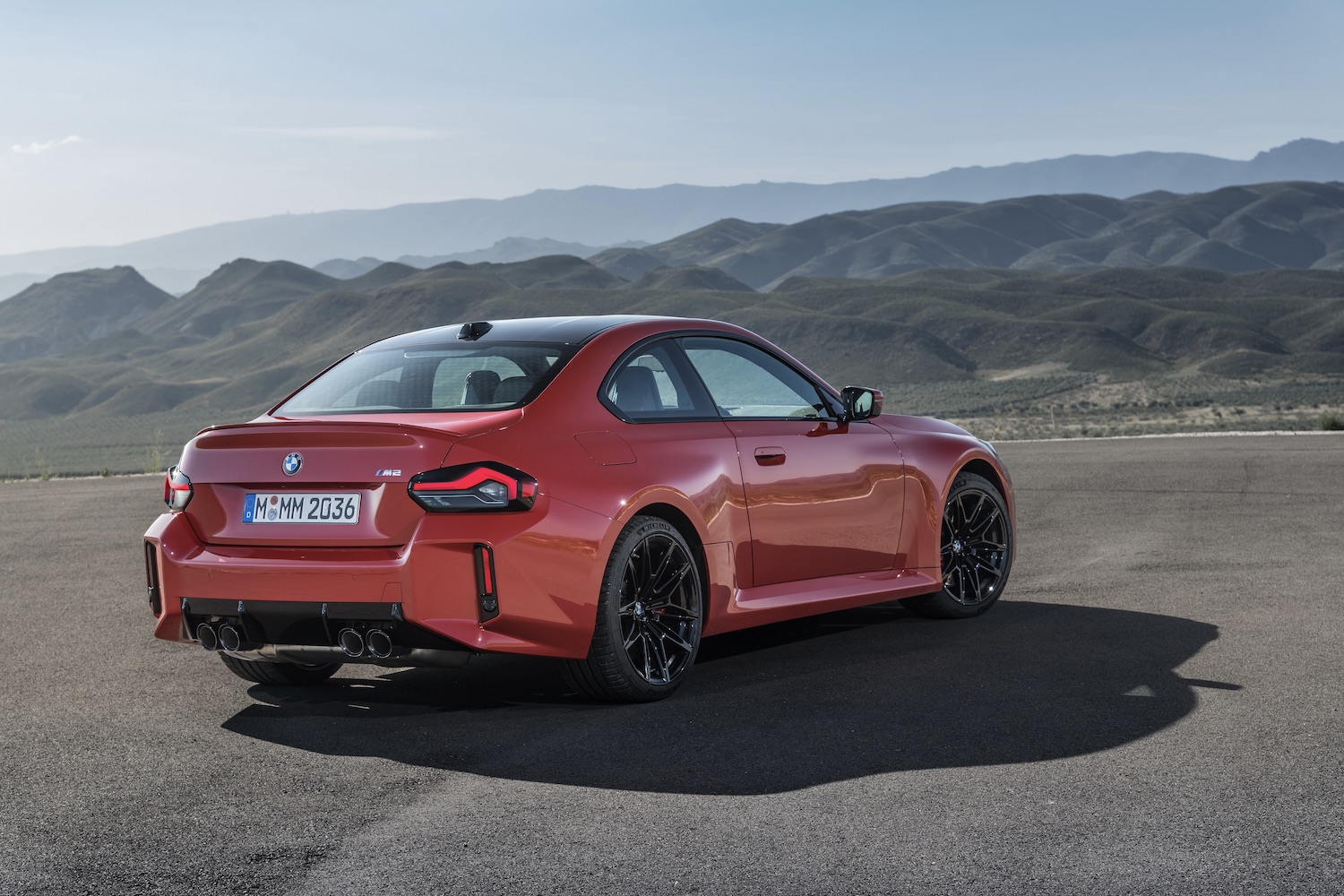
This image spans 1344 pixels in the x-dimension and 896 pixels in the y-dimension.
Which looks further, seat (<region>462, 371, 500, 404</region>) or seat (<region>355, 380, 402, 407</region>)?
seat (<region>355, 380, 402, 407</region>)

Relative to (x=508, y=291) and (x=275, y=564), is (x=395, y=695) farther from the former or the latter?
(x=508, y=291)

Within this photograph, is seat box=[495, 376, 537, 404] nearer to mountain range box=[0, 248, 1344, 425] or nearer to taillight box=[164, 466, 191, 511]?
taillight box=[164, 466, 191, 511]

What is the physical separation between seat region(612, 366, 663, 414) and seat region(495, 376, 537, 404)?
385 mm

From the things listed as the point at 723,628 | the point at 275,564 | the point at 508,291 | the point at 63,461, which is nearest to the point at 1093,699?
the point at 723,628

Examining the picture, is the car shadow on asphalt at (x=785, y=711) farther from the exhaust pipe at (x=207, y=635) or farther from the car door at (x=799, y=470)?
the car door at (x=799, y=470)

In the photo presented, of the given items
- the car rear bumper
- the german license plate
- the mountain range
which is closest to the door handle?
the car rear bumper

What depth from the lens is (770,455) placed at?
659cm

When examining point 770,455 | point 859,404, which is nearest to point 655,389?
point 770,455

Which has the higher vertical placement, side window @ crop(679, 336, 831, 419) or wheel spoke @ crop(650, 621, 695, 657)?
side window @ crop(679, 336, 831, 419)

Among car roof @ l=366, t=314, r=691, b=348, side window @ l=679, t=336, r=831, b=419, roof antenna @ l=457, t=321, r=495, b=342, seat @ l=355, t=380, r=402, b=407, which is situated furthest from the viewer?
side window @ l=679, t=336, r=831, b=419

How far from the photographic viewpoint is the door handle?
6527 millimetres

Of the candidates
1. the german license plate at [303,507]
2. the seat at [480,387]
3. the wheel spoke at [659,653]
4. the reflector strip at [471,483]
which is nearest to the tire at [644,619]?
the wheel spoke at [659,653]

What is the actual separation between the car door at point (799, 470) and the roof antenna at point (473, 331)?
923mm

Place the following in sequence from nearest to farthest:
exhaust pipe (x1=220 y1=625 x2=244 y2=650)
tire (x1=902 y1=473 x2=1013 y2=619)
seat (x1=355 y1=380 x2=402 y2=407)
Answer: exhaust pipe (x1=220 y1=625 x2=244 y2=650) → seat (x1=355 y1=380 x2=402 y2=407) → tire (x1=902 y1=473 x2=1013 y2=619)
